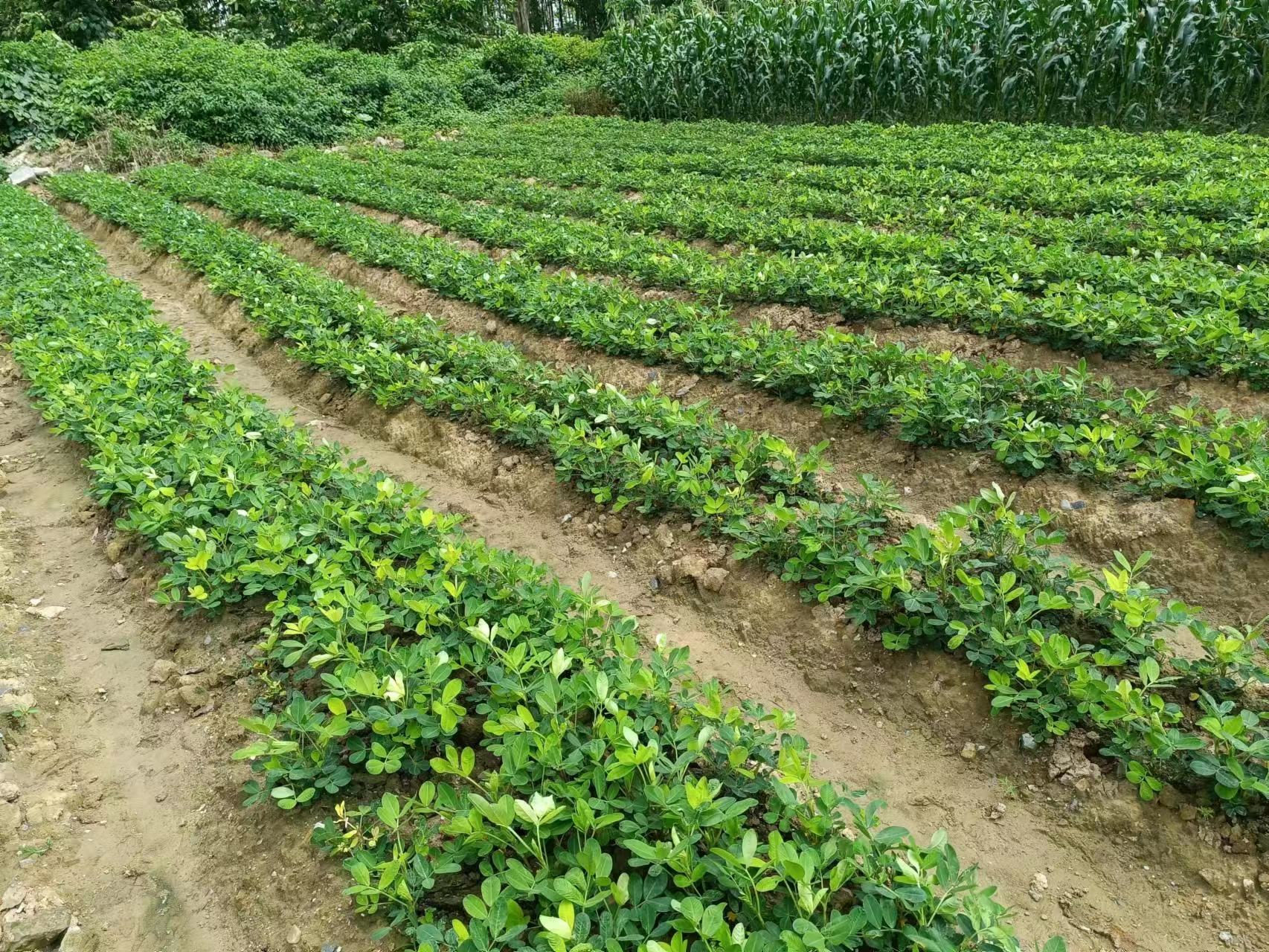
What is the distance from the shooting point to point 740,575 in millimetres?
3729

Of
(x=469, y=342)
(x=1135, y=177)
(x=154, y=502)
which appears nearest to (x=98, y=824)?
(x=154, y=502)

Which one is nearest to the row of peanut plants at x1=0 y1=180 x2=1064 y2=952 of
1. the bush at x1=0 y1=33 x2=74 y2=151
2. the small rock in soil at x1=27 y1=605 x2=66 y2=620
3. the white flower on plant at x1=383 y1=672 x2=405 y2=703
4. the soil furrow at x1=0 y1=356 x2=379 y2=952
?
the white flower on plant at x1=383 y1=672 x2=405 y2=703

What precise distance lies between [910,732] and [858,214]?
710 cm

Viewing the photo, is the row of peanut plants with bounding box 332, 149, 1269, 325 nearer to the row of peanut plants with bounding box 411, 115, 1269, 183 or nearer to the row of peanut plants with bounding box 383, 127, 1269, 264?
the row of peanut plants with bounding box 383, 127, 1269, 264

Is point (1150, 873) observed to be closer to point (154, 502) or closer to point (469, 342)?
point (154, 502)

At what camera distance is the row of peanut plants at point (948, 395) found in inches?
137

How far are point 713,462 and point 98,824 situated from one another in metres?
3.26

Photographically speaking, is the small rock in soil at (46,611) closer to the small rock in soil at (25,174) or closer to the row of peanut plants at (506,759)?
the row of peanut plants at (506,759)

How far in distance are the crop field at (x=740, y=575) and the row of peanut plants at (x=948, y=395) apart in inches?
1.1

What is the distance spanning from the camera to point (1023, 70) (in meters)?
14.1

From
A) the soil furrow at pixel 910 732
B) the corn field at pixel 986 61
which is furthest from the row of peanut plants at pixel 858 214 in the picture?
the corn field at pixel 986 61

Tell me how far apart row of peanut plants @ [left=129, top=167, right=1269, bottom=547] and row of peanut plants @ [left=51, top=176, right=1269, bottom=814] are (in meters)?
0.51

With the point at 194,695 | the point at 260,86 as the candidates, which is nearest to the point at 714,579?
the point at 194,695

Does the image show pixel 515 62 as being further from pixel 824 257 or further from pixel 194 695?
pixel 194 695
